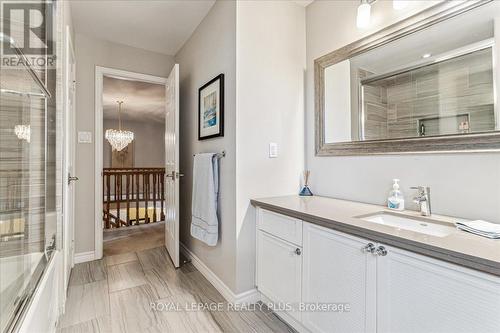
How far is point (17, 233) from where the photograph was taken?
1.00 meters

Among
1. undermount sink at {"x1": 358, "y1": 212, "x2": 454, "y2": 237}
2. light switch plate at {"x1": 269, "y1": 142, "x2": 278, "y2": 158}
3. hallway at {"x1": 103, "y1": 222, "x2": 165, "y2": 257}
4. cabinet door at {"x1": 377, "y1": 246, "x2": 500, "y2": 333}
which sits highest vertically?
light switch plate at {"x1": 269, "y1": 142, "x2": 278, "y2": 158}

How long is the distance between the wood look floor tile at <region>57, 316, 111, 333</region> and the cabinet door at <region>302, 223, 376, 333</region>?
1279 millimetres

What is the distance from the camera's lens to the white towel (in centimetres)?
203

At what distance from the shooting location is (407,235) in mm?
988

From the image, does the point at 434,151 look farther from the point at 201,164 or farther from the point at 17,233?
the point at 17,233

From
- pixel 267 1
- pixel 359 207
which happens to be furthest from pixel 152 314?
pixel 267 1

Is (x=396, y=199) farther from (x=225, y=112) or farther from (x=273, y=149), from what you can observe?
(x=225, y=112)

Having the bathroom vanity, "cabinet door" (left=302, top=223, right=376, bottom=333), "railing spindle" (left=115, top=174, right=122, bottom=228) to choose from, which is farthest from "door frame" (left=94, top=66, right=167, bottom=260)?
"cabinet door" (left=302, top=223, right=376, bottom=333)

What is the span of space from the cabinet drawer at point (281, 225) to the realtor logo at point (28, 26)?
147 cm

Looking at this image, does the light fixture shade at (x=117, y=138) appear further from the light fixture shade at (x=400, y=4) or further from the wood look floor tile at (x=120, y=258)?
the light fixture shade at (x=400, y=4)

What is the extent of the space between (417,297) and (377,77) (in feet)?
4.38

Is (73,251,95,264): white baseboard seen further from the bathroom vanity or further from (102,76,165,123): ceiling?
(102,76,165,123): ceiling

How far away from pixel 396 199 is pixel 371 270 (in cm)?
56

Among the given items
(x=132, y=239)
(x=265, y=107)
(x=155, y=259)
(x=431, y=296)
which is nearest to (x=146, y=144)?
(x=132, y=239)
